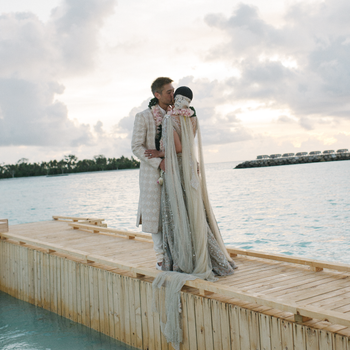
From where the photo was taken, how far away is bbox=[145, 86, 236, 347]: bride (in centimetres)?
350

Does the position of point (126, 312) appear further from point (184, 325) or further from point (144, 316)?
point (184, 325)

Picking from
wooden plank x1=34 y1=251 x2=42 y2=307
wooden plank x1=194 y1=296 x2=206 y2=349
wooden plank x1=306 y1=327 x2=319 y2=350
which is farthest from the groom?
wooden plank x1=34 y1=251 x2=42 y2=307

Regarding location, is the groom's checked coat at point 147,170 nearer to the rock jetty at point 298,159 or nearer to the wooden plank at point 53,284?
the wooden plank at point 53,284

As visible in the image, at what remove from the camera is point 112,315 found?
14.4 ft

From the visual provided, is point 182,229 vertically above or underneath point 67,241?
above

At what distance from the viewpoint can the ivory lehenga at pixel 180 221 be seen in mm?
3504

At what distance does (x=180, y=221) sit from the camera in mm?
3547

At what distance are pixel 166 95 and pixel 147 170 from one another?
748 millimetres

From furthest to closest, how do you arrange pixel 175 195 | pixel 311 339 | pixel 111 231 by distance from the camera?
pixel 111 231 < pixel 175 195 < pixel 311 339

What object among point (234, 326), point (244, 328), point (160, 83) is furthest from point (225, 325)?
point (160, 83)

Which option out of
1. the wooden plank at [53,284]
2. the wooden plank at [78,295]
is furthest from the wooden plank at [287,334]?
→ the wooden plank at [53,284]

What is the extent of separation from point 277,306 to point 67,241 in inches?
190

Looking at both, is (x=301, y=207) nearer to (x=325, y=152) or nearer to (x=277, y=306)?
(x=277, y=306)

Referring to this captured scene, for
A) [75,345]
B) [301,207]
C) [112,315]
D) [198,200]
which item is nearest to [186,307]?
[198,200]
